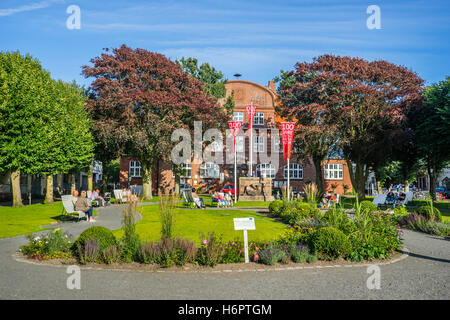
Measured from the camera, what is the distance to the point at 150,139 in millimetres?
30922

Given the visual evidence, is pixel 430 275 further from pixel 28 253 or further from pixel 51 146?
pixel 51 146

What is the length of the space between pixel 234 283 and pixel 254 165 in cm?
4082

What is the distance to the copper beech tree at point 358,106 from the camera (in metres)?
30.8

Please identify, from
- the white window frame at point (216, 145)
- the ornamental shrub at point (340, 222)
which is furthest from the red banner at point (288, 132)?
the white window frame at point (216, 145)

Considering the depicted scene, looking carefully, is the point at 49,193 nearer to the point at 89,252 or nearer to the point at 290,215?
the point at 290,215

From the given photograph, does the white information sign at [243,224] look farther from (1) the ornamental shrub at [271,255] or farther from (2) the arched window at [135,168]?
(2) the arched window at [135,168]

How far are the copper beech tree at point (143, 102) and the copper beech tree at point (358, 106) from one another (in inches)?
355

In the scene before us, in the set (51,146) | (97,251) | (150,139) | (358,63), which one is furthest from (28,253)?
(358,63)

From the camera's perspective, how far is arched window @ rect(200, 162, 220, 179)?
151ft

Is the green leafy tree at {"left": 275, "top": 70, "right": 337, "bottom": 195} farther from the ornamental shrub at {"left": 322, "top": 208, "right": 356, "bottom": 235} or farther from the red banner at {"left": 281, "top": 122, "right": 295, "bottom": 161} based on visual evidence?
the ornamental shrub at {"left": 322, "top": 208, "right": 356, "bottom": 235}

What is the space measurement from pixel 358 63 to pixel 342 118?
515 cm

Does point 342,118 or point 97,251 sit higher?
point 342,118

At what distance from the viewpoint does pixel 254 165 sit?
47.6 metres
